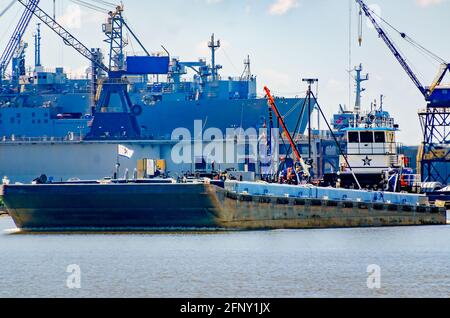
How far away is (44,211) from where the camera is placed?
76.2m

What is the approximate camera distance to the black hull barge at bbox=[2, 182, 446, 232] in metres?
74.2

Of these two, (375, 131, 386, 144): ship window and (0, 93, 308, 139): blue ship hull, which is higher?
A: (0, 93, 308, 139): blue ship hull

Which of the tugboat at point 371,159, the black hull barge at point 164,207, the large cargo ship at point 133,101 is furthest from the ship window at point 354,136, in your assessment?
the large cargo ship at point 133,101

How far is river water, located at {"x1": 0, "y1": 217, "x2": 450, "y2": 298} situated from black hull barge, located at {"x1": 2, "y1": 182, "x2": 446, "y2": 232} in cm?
185

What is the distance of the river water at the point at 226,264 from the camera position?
162ft

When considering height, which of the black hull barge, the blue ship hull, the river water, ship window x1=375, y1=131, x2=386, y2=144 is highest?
the blue ship hull

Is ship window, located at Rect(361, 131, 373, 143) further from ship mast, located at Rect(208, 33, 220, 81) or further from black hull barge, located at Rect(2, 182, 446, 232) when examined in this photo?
ship mast, located at Rect(208, 33, 220, 81)

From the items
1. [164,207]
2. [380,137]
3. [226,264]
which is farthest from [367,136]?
[226,264]

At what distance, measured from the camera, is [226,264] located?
187ft

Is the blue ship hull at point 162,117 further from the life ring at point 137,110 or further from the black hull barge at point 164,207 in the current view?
the black hull barge at point 164,207

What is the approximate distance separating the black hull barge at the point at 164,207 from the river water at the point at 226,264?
185 centimetres

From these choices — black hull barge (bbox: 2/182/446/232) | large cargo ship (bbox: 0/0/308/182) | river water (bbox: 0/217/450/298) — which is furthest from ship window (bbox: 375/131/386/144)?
large cargo ship (bbox: 0/0/308/182)
